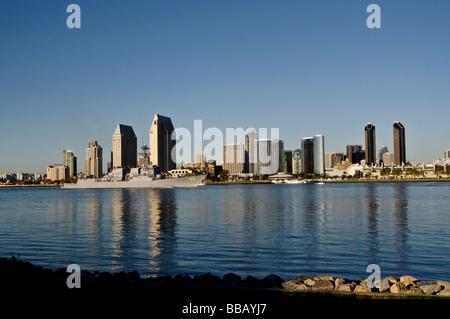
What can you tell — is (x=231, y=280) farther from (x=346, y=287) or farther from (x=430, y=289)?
(x=430, y=289)

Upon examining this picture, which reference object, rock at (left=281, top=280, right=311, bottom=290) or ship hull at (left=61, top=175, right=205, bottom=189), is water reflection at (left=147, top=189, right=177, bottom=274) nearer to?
rock at (left=281, top=280, right=311, bottom=290)

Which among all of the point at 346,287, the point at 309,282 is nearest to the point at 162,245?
the point at 309,282

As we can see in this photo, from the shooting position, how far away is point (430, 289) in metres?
10.9

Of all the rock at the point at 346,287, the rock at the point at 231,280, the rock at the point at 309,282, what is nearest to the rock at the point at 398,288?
the rock at the point at 346,287

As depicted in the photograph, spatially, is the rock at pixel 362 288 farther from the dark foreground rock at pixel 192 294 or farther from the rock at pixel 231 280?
the rock at pixel 231 280

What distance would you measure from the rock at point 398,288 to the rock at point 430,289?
0.50 metres

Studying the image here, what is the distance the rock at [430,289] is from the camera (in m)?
10.8

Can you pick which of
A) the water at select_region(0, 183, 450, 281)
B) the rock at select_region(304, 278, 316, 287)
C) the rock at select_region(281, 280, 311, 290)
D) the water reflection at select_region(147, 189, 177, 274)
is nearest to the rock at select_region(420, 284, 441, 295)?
the rock at select_region(304, 278, 316, 287)

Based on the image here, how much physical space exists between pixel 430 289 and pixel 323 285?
2.76m

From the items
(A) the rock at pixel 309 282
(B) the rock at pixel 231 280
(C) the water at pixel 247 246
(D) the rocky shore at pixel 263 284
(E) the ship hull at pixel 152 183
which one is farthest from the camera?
(E) the ship hull at pixel 152 183

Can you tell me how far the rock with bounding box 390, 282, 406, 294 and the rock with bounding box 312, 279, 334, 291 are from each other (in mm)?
1579
